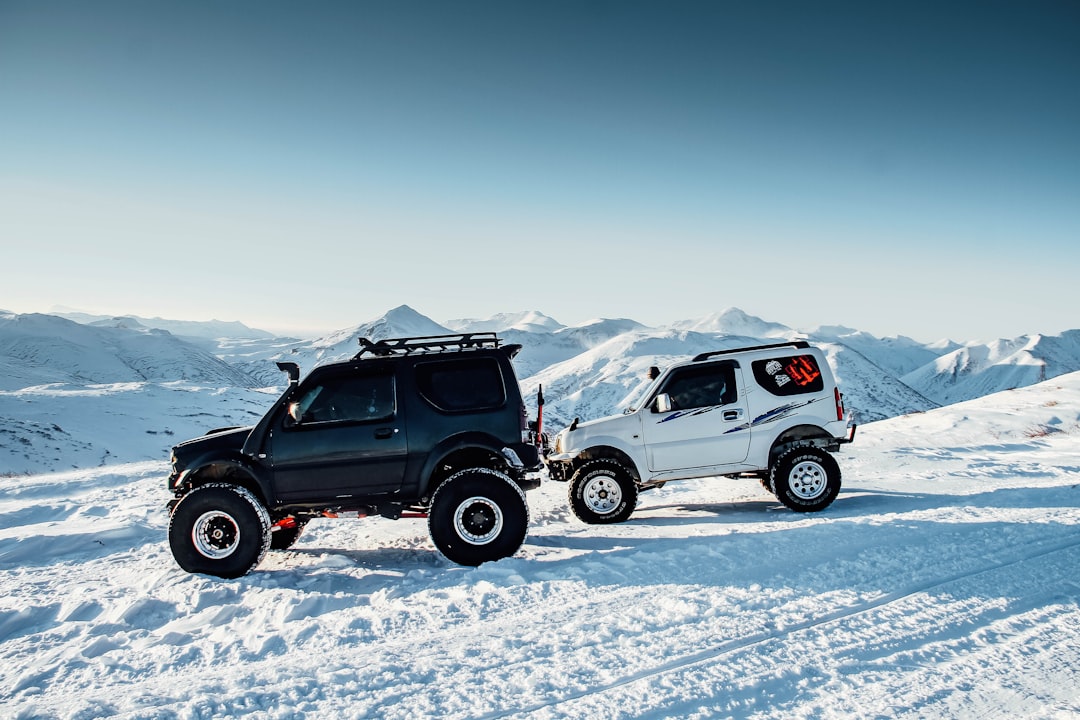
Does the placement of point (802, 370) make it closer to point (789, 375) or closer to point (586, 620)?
point (789, 375)

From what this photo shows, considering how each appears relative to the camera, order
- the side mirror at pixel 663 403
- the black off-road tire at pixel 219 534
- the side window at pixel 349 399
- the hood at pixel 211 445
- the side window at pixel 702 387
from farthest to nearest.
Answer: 1. the side window at pixel 702 387
2. the side mirror at pixel 663 403
3. the side window at pixel 349 399
4. the hood at pixel 211 445
5. the black off-road tire at pixel 219 534

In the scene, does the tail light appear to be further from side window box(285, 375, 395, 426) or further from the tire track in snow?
the tire track in snow

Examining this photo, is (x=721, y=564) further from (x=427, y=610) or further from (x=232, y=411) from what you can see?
(x=232, y=411)

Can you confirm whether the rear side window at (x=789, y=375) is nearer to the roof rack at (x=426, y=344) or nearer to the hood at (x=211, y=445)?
the roof rack at (x=426, y=344)

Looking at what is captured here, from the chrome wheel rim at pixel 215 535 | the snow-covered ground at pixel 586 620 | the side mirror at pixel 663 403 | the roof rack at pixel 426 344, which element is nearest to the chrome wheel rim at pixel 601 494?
the snow-covered ground at pixel 586 620

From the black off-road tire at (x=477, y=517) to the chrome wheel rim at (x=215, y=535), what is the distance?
2.11m

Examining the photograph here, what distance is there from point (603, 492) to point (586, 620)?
3.82m

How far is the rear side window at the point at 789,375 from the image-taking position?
29.7ft

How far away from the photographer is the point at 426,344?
7.20 metres

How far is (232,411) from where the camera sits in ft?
129

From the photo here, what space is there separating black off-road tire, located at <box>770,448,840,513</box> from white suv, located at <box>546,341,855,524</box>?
14 mm

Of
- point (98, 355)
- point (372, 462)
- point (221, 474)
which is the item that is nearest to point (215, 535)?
point (221, 474)

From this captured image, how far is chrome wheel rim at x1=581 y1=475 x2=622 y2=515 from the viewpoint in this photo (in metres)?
8.66

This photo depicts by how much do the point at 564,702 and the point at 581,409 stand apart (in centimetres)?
12537
